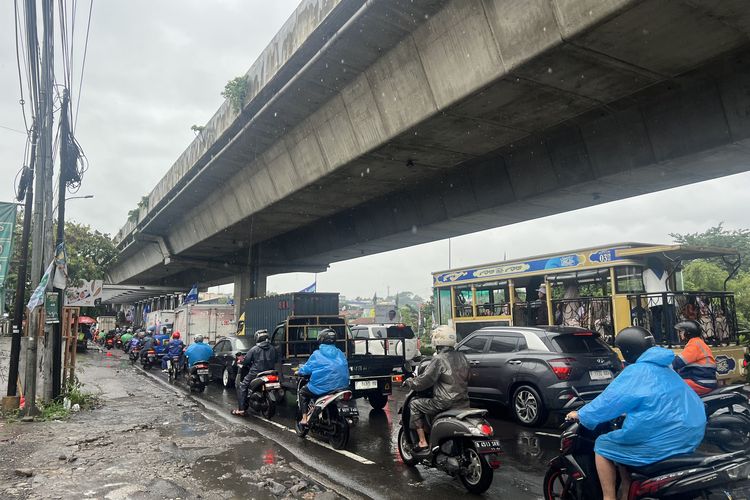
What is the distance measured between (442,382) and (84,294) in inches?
399

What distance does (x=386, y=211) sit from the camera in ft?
54.4

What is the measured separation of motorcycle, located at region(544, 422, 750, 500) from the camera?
326 centimetres

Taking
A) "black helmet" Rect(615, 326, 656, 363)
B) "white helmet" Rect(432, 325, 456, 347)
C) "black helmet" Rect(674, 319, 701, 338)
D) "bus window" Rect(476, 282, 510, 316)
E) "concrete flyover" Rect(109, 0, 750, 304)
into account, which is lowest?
"black helmet" Rect(674, 319, 701, 338)

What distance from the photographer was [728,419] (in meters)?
5.95

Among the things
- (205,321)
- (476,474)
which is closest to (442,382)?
(476,474)

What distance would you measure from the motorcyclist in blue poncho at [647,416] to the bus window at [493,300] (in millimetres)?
10307

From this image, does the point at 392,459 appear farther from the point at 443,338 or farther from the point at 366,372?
the point at 366,372

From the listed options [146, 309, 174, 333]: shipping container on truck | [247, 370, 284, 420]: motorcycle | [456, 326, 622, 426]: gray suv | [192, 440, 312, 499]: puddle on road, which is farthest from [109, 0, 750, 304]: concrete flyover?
[146, 309, 174, 333]: shipping container on truck

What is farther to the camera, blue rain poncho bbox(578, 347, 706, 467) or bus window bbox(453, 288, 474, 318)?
bus window bbox(453, 288, 474, 318)

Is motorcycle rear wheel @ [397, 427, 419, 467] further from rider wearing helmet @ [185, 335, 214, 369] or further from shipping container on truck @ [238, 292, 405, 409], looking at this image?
rider wearing helmet @ [185, 335, 214, 369]

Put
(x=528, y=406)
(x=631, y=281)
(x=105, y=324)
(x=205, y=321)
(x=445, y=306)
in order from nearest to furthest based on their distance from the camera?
(x=528, y=406)
(x=631, y=281)
(x=445, y=306)
(x=205, y=321)
(x=105, y=324)

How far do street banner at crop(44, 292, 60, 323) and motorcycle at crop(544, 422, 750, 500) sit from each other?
9646mm

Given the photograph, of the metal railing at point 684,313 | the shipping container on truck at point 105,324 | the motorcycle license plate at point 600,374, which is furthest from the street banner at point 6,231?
the shipping container on truck at point 105,324

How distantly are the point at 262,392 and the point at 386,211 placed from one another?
8138 mm
